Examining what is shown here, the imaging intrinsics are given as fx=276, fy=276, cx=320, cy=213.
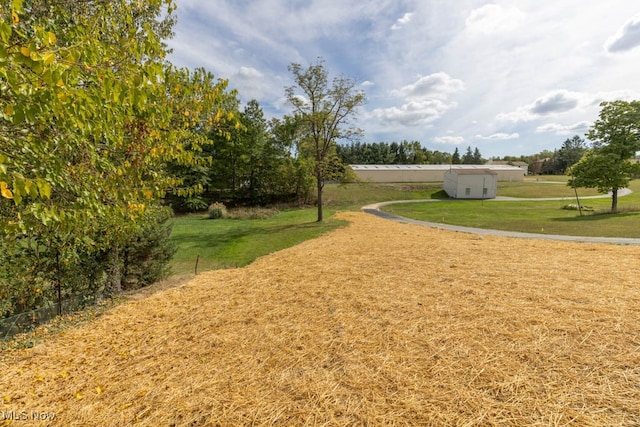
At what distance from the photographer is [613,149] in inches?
806

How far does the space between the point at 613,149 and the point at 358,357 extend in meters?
28.0

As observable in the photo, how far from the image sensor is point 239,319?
497 centimetres

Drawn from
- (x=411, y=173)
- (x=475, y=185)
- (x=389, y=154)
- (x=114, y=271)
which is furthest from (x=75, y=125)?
(x=389, y=154)

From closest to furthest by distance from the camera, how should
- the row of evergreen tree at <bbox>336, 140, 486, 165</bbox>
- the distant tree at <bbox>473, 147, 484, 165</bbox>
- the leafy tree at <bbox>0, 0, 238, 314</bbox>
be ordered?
the leafy tree at <bbox>0, 0, 238, 314</bbox>
the row of evergreen tree at <bbox>336, 140, 486, 165</bbox>
the distant tree at <bbox>473, 147, 484, 165</bbox>

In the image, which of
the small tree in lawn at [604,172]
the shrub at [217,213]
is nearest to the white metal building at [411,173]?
the shrub at [217,213]

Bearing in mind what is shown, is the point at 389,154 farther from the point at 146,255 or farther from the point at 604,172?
the point at 146,255

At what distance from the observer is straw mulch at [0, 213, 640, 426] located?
2.70m

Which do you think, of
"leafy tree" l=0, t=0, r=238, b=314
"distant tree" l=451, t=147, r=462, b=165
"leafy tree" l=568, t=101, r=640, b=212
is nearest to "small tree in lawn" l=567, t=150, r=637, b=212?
"leafy tree" l=568, t=101, r=640, b=212

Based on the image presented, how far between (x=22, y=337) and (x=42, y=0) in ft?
16.6

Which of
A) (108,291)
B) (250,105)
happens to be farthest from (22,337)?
(250,105)

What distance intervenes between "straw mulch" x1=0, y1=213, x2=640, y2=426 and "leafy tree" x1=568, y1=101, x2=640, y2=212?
19.7m

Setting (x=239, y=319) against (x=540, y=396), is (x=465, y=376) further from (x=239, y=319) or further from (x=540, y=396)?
(x=239, y=319)

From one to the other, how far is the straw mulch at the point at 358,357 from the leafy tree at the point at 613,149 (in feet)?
64.5

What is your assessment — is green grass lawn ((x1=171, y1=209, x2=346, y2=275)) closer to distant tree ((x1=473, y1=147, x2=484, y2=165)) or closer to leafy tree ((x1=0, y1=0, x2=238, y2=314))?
leafy tree ((x1=0, y1=0, x2=238, y2=314))
